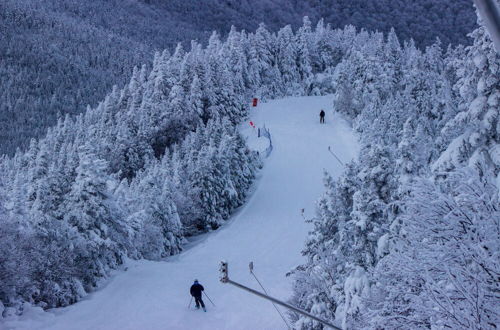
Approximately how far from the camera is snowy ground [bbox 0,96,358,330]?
18750mm

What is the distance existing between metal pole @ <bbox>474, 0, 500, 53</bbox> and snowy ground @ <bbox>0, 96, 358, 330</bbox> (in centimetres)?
1666

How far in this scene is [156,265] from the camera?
26172 millimetres

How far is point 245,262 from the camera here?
30031 mm

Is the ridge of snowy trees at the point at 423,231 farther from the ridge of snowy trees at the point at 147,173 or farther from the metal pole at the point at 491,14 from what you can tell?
the ridge of snowy trees at the point at 147,173

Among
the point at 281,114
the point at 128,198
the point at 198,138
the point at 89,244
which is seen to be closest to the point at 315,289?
the point at 89,244

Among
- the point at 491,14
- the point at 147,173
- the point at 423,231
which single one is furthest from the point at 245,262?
the point at 491,14

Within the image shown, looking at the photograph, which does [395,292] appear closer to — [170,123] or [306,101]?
[170,123]

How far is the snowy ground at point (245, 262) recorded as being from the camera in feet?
61.5

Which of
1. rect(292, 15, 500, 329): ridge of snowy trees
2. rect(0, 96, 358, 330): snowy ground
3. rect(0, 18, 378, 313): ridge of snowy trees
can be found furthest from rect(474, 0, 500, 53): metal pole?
rect(0, 18, 378, 313): ridge of snowy trees

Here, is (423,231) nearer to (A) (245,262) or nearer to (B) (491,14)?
(B) (491,14)

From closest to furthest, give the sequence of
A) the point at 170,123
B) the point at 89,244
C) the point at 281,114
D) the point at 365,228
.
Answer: the point at 365,228, the point at 89,244, the point at 170,123, the point at 281,114

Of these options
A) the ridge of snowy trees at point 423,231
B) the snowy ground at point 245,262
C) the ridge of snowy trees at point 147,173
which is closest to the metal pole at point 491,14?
the ridge of snowy trees at point 423,231

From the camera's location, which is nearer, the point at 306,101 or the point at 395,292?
the point at 395,292

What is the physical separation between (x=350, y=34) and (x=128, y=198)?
9150 centimetres
